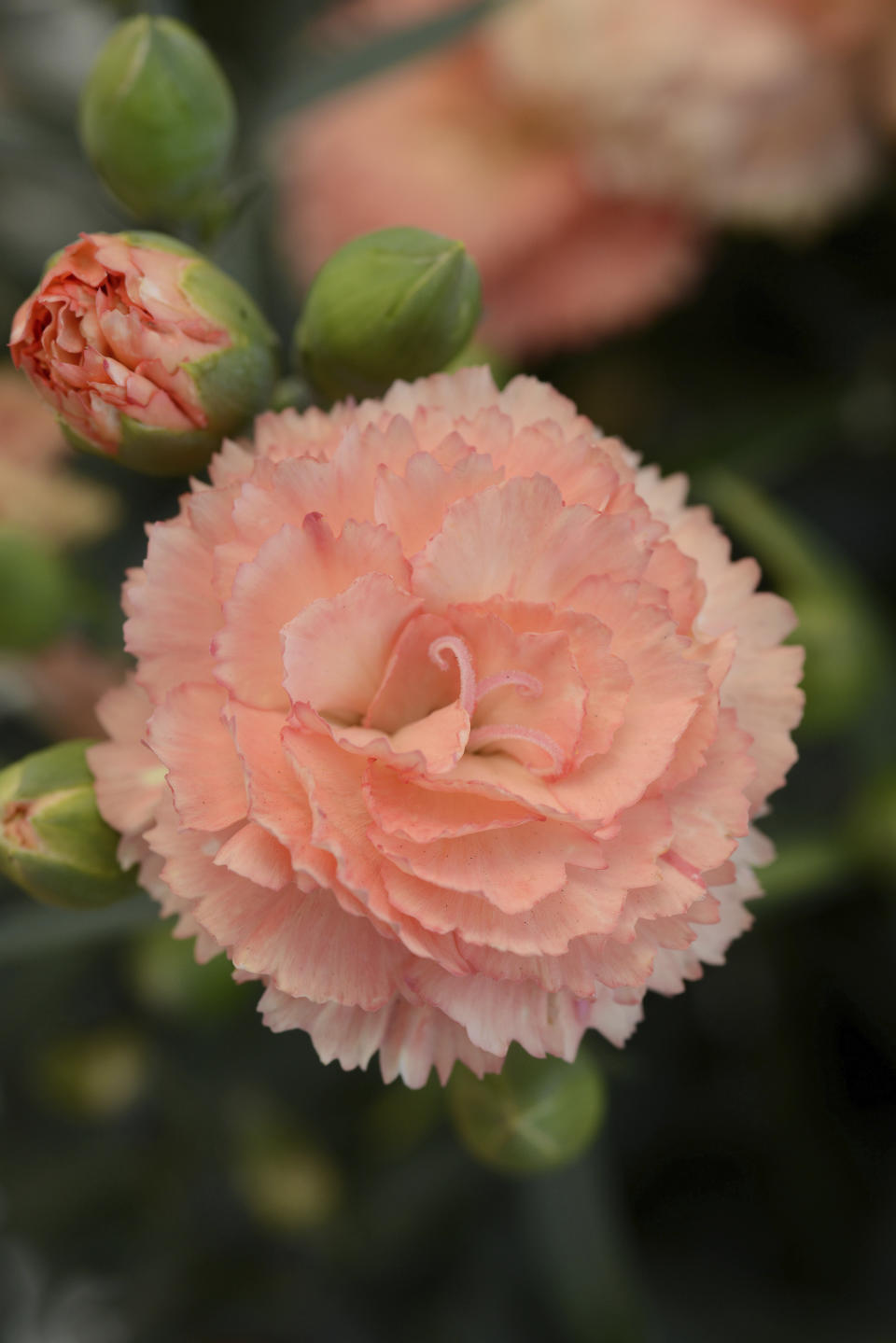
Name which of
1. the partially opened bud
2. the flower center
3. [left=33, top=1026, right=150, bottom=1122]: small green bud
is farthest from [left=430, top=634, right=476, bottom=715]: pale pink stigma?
[left=33, top=1026, right=150, bottom=1122]: small green bud

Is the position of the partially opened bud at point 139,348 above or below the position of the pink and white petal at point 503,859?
above

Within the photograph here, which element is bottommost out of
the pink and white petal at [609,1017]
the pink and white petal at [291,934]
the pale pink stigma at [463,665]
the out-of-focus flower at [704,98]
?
the pink and white petal at [609,1017]

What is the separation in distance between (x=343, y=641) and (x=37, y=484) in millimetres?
360

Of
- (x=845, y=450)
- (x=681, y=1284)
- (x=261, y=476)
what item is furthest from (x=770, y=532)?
(x=681, y=1284)

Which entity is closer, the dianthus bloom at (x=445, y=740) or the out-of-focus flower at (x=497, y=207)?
the dianthus bloom at (x=445, y=740)

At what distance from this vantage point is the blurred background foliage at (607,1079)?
68cm

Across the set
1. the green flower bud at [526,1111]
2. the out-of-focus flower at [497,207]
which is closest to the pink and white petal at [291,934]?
the green flower bud at [526,1111]

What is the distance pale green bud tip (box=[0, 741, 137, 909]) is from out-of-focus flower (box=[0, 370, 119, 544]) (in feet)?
0.78

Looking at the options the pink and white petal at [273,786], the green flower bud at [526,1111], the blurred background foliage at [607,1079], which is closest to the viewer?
the pink and white petal at [273,786]

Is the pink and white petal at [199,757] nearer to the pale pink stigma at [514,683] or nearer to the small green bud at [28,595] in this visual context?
the pale pink stigma at [514,683]

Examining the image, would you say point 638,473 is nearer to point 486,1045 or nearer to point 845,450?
point 486,1045

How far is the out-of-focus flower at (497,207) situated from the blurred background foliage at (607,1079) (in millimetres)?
40

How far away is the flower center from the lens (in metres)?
0.34

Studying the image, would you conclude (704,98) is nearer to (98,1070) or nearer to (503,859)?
(503,859)
